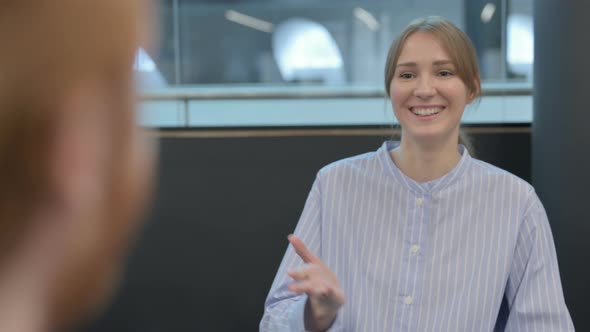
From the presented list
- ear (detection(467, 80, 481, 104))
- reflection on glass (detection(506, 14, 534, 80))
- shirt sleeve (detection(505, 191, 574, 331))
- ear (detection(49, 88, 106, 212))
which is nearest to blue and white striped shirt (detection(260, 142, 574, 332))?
shirt sleeve (detection(505, 191, 574, 331))

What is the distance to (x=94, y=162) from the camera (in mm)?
320

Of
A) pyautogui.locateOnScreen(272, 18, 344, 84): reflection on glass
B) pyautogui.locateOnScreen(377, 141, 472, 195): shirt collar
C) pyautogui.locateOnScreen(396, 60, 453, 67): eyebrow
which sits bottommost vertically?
pyautogui.locateOnScreen(377, 141, 472, 195): shirt collar

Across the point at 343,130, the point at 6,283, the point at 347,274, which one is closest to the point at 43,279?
the point at 6,283

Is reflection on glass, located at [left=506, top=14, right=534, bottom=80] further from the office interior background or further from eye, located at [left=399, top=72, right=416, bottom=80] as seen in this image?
eye, located at [left=399, top=72, right=416, bottom=80]

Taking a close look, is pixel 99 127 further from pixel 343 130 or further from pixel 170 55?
pixel 170 55

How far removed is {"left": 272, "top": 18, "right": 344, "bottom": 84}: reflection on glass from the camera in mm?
3549

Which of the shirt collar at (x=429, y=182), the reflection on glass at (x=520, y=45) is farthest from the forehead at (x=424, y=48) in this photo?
the reflection on glass at (x=520, y=45)

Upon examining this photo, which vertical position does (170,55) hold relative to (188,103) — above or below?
above

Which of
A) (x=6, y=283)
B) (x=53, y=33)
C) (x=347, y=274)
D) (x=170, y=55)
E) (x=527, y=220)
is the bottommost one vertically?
(x=347, y=274)

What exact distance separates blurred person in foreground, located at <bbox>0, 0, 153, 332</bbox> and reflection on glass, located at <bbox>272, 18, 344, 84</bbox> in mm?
3232

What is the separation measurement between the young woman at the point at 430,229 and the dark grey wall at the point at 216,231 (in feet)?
4.33

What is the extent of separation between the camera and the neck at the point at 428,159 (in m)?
1.88

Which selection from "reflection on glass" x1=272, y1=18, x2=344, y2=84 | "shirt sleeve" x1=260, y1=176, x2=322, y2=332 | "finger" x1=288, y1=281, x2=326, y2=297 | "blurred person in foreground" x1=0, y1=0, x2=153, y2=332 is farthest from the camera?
"reflection on glass" x1=272, y1=18, x2=344, y2=84

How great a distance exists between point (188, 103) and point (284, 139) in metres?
0.52
